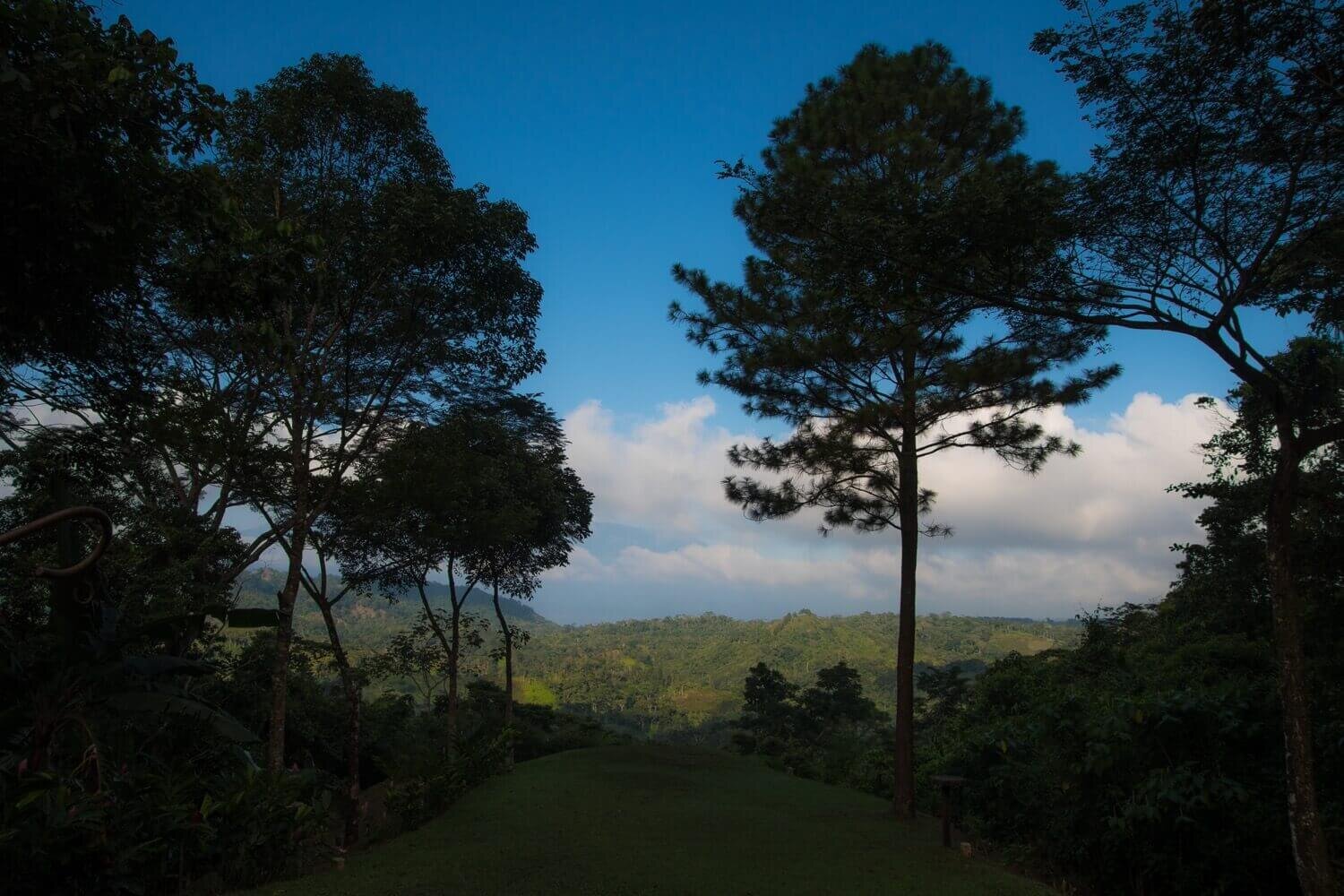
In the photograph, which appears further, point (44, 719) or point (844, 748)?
point (844, 748)

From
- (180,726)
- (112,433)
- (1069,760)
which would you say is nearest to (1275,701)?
(1069,760)

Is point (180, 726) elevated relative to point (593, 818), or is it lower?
elevated

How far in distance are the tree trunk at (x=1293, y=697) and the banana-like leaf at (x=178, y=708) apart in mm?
8094

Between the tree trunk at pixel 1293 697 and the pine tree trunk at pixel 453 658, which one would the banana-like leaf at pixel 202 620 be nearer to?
the tree trunk at pixel 1293 697

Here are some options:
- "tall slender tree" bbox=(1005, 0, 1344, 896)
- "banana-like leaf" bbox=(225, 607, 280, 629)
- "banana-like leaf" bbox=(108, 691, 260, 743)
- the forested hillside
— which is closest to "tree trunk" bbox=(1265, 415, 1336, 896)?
"tall slender tree" bbox=(1005, 0, 1344, 896)

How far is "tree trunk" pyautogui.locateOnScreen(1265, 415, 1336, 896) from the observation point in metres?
5.30

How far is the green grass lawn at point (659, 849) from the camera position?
6.13 meters

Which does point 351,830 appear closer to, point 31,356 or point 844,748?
point 31,356

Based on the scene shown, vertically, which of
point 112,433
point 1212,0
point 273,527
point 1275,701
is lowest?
point 1275,701

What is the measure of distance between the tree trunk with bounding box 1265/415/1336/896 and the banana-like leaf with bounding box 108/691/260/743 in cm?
809

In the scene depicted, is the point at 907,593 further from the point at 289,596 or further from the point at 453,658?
the point at 453,658

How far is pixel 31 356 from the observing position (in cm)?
579

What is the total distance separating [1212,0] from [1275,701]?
244 inches

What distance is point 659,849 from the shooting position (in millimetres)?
7543
